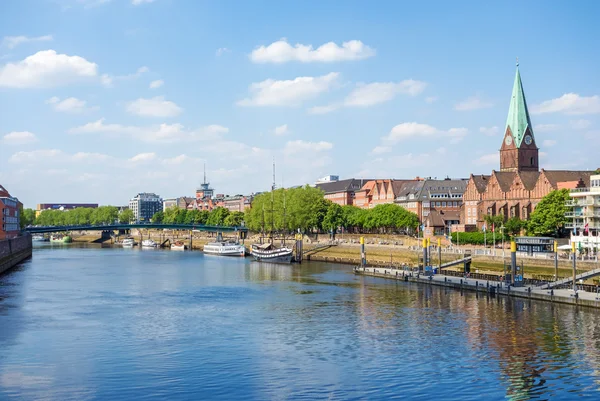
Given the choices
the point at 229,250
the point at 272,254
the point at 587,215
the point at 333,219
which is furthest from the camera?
the point at 333,219

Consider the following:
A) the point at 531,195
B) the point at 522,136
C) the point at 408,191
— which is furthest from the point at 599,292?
the point at 408,191

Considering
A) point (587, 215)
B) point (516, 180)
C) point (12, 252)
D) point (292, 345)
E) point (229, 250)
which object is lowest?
point (292, 345)

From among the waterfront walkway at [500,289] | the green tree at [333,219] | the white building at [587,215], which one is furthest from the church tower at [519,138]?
the waterfront walkway at [500,289]

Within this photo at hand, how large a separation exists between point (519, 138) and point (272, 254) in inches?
2142

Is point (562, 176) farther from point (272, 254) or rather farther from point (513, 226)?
point (272, 254)

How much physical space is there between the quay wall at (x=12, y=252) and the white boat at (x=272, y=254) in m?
39.9

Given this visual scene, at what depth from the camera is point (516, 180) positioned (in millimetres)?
137750

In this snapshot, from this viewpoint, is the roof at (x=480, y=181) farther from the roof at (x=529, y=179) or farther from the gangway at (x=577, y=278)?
the gangway at (x=577, y=278)

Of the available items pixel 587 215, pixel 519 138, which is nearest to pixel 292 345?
pixel 587 215

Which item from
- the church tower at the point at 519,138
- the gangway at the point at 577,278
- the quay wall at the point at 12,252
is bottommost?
the gangway at the point at 577,278

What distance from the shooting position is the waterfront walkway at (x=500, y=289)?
6291 centimetres

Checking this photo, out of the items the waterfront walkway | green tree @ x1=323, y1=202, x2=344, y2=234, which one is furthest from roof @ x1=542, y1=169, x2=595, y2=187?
green tree @ x1=323, y1=202, x2=344, y2=234

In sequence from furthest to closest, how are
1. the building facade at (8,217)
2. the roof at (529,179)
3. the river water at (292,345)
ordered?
1. the building facade at (8,217)
2. the roof at (529,179)
3. the river water at (292,345)

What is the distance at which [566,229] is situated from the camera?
110938 millimetres
